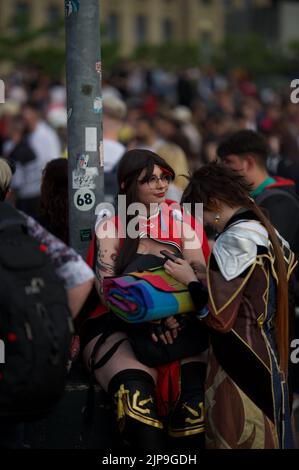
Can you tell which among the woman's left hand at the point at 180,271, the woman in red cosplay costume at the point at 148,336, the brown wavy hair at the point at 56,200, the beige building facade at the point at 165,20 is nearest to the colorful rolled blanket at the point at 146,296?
the woman's left hand at the point at 180,271

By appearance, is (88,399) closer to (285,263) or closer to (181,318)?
(181,318)

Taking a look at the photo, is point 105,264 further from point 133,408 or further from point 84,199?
point 133,408

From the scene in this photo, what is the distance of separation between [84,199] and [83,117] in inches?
18.1

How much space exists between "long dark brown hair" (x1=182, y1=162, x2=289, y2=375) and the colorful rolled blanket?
1.41ft

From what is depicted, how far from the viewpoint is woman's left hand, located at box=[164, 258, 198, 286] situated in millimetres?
4602

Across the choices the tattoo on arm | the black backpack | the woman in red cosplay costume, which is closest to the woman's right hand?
the woman in red cosplay costume

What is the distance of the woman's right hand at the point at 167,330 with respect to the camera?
4.62m

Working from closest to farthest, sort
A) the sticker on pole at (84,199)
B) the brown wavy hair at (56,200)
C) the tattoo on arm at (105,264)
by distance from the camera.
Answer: the tattoo on arm at (105,264), the sticker on pole at (84,199), the brown wavy hair at (56,200)

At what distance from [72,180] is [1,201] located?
1246 mm

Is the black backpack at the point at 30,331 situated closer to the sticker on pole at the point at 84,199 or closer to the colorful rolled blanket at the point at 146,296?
the colorful rolled blanket at the point at 146,296

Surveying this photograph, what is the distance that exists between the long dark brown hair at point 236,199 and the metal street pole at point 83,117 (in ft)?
2.38

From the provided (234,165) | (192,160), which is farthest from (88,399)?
(192,160)

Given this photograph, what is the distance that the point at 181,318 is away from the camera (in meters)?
4.69

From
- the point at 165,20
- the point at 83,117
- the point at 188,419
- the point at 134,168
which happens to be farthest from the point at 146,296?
the point at 165,20
